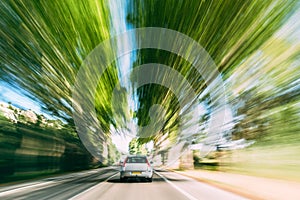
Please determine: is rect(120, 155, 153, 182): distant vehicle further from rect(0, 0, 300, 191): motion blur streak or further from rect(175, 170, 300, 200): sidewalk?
rect(0, 0, 300, 191): motion blur streak

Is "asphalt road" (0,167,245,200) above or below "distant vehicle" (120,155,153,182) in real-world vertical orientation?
below

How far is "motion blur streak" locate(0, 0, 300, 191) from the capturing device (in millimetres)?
10086

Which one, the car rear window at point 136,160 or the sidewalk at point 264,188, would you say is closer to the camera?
the sidewalk at point 264,188

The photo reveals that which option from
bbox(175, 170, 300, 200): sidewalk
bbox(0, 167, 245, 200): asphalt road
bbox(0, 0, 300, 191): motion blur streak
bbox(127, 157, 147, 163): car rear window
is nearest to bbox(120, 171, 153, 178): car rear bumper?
bbox(127, 157, 147, 163): car rear window

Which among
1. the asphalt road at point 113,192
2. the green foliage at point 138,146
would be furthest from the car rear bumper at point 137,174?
the green foliage at point 138,146

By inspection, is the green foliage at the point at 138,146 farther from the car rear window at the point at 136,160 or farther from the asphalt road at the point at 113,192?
the asphalt road at the point at 113,192

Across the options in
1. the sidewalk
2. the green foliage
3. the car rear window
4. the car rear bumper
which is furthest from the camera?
the green foliage

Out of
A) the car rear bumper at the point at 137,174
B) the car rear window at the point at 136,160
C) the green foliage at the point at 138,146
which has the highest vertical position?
the green foliage at the point at 138,146

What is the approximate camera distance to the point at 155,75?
52.9 ft

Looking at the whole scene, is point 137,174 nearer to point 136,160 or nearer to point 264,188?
point 136,160

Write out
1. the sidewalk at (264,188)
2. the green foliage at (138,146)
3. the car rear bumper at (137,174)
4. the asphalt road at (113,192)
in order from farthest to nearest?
1. the green foliage at (138,146)
2. the car rear bumper at (137,174)
3. the asphalt road at (113,192)
4. the sidewalk at (264,188)

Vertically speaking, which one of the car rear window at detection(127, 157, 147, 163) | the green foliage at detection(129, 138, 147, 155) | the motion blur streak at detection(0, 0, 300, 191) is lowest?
the car rear window at detection(127, 157, 147, 163)

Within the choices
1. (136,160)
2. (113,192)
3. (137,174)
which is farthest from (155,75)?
(113,192)

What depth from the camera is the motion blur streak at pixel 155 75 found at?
1009cm
